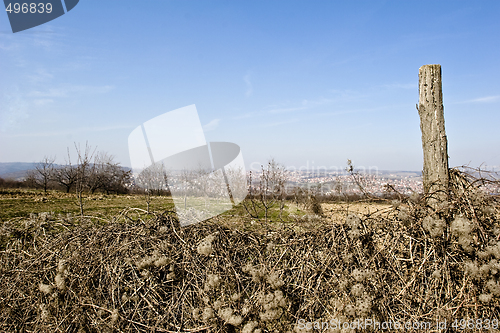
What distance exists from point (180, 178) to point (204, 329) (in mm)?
17355

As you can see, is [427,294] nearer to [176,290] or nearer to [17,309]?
[176,290]

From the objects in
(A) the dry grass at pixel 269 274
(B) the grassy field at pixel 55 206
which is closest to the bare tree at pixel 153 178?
(B) the grassy field at pixel 55 206

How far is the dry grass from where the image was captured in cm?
242

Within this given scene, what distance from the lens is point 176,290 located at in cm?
269

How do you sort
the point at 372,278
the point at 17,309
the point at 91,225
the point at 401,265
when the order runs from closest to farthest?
the point at 372,278
the point at 401,265
the point at 17,309
the point at 91,225

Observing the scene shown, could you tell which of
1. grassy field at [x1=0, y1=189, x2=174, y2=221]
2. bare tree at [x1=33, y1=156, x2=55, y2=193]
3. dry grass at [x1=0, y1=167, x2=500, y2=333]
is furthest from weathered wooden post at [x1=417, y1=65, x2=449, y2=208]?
bare tree at [x1=33, y1=156, x2=55, y2=193]

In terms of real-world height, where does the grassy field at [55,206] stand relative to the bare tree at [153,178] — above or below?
below

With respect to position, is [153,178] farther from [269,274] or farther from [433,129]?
[433,129]

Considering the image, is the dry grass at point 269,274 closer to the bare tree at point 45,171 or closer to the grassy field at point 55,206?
the grassy field at point 55,206

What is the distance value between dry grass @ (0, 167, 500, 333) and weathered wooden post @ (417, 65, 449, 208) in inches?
7.5

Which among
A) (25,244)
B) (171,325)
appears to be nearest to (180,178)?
(25,244)

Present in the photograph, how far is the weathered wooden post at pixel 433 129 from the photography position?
3191 mm

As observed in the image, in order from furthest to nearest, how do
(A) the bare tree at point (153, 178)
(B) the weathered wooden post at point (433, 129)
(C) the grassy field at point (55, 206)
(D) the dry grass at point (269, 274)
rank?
(A) the bare tree at point (153, 178) → (C) the grassy field at point (55, 206) → (B) the weathered wooden post at point (433, 129) → (D) the dry grass at point (269, 274)

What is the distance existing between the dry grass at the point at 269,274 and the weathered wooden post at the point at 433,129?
19 cm
